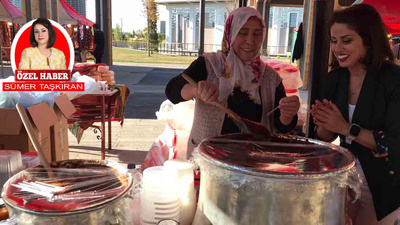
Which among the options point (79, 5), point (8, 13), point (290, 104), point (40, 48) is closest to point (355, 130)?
point (290, 104)

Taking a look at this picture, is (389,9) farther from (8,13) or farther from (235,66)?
(8,13)

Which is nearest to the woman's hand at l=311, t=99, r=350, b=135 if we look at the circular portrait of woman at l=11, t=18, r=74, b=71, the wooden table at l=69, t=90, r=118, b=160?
the circular portrait of woman at l=11, t=18, r=74, b=71

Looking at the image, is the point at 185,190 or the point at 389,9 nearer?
the point at 185,190

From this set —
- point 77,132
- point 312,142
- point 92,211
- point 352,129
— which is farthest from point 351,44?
point 77,132

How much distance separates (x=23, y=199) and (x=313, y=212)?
29.2 inches

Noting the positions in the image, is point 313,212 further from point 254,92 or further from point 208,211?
point 254,92

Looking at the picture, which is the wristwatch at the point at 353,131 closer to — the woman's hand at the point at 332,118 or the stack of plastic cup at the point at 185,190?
the woman's hand at the point at 332,118

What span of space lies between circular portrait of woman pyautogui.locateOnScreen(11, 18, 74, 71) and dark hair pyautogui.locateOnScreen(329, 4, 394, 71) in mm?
2809

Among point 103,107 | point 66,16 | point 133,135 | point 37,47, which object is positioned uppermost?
point 66,16

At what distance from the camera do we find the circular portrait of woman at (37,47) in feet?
10.2

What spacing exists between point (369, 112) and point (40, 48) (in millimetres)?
3048

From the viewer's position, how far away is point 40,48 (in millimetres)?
3168

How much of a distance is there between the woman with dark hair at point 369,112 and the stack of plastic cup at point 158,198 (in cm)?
72

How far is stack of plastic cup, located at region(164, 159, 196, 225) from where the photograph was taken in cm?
105
